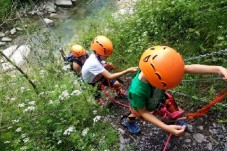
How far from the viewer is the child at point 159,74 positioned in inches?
134

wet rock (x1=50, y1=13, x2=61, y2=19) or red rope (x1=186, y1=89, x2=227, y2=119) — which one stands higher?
red rope (x1=186, y1=89, x2=227, y2=119)

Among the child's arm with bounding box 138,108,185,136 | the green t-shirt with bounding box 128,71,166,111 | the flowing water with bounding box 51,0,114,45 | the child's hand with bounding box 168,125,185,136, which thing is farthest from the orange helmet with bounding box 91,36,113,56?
the flowing water with bounding box 51,0,114,45

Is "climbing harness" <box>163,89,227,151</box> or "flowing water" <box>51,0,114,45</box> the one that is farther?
"flowing water" <box>51,0,114,45</box>

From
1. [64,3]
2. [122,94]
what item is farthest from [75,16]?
[122,94]

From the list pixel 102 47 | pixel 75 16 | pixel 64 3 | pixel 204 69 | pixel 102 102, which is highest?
pixel 204 69

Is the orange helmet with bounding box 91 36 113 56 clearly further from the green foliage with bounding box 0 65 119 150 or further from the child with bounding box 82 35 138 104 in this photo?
the green foliage with bounding box 0 65 119 150

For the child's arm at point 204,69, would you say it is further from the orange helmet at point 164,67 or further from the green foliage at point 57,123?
the green foliage at point 57,123

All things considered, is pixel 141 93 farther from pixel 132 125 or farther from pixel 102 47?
pixel 102 47

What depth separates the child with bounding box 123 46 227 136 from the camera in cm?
341

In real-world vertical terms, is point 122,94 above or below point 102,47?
below

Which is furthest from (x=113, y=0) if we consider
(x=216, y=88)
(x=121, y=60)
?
(x=216, y=88)

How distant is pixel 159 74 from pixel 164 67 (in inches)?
3.6

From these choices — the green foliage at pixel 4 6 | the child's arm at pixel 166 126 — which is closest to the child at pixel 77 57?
the child's arm at pixel 166 126

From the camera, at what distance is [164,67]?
341 centimetres
